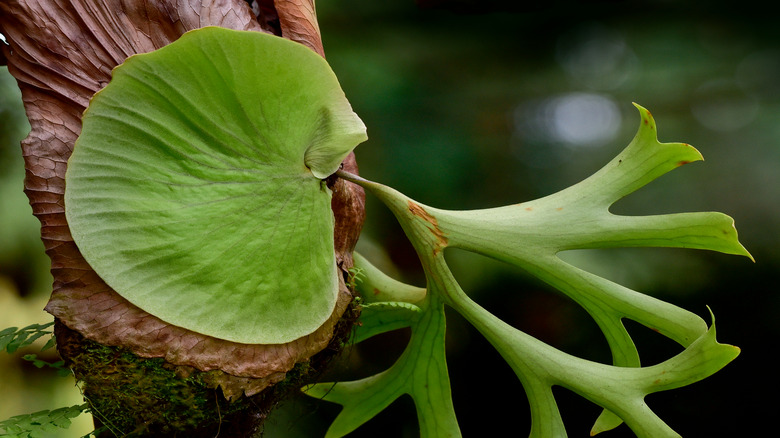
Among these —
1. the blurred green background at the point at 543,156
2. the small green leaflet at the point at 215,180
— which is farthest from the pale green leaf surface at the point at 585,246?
the blurred green background at the point at 543,156

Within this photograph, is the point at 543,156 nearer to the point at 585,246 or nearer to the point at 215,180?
the point at 585,246

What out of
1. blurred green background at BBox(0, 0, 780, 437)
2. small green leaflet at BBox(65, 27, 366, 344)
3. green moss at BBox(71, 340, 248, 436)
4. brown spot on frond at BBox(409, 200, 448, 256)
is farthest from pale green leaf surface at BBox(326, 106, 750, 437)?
blurred green background at BBox(0, 0, 780, 437)

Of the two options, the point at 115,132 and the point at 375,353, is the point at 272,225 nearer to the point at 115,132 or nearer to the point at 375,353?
the point at 115,132

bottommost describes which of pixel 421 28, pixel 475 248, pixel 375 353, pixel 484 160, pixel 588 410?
pixel 588 410

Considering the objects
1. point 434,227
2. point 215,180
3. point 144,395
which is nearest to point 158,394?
point 144,395

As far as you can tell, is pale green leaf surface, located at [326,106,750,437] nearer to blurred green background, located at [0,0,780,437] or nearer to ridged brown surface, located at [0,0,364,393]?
ridged brown surface, located at [0,0,364,393]

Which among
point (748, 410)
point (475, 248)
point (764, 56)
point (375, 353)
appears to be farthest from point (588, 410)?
point (764, 56)
